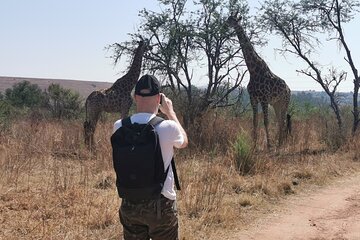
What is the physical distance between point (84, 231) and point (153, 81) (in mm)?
2247

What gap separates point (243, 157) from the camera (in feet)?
24.9

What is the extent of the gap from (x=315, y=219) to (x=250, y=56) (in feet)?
19.9

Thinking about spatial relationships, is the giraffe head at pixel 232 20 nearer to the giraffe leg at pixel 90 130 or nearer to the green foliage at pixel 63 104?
the giraffe leg at pixel 90 130

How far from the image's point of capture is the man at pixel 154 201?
3.07 meters

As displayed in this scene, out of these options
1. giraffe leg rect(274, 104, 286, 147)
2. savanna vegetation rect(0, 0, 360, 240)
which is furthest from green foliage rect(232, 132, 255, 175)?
giraffe leg rect(274, 104, 286, 147)

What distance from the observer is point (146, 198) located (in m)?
3.03

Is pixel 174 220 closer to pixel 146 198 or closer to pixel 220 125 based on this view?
pixel 146 198

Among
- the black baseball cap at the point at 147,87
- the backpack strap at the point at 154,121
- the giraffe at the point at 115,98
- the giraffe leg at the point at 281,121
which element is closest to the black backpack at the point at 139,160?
the backpack strap at the point at 154,121

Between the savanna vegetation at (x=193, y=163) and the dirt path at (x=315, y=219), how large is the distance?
0.66 ft

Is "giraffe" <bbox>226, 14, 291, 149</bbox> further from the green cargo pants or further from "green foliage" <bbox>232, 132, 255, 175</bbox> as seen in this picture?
the green cargo pants

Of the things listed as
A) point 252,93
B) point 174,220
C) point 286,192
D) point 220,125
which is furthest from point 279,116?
point 174,220

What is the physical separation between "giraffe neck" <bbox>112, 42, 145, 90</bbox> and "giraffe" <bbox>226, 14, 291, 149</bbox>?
7.26 ft

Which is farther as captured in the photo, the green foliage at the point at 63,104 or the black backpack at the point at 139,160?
the green foliage at the point at 63,104

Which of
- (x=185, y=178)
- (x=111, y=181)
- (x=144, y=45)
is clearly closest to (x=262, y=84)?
(x=144, y=45)
